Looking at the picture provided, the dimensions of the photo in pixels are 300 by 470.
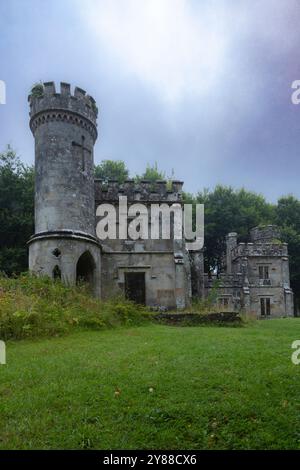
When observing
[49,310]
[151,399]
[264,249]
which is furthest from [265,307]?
[151,399]

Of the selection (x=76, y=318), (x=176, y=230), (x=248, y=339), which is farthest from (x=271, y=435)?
(x=176, y=230)

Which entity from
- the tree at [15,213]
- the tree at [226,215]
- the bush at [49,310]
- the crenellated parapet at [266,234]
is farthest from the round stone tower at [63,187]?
the tree at [226,215]

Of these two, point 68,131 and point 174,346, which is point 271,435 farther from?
point 68,131

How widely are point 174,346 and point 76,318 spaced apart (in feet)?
11.4

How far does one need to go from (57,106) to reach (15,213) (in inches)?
392

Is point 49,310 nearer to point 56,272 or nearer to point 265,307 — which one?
point 56,272

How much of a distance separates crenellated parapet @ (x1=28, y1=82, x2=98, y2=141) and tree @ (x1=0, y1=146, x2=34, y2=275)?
8007 mm

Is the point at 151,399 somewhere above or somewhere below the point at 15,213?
below

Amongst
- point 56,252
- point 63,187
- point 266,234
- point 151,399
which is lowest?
point 151,399

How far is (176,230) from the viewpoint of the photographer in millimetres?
18625

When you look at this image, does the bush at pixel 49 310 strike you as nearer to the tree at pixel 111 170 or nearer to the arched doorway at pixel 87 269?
the arched doorway at pixel 87 269

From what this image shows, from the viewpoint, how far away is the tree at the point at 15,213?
75.2 feet

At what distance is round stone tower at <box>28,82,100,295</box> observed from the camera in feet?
50.9

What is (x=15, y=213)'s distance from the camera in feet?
81.1
